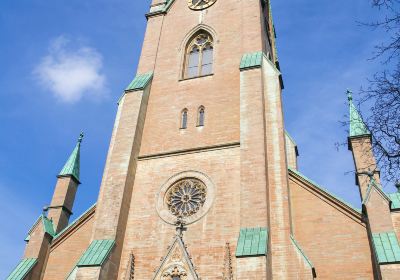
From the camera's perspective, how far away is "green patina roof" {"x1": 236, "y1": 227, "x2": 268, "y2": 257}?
38.7ft

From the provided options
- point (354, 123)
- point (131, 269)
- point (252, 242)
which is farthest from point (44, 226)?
point (354, 123)

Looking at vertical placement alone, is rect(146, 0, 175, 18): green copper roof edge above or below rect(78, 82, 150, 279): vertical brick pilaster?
above

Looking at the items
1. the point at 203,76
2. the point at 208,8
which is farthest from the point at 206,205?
the point at 208,8

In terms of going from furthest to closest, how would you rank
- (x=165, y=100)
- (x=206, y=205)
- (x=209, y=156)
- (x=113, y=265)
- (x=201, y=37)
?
(x=201, y=37), (x=165, y=100), (x=209, y=156), (x=206, y=205), (x=113, y=265)

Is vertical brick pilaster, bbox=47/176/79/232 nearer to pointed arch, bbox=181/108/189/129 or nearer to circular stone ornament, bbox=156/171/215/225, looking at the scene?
circular stone ornament, bbox=156/171/215/225

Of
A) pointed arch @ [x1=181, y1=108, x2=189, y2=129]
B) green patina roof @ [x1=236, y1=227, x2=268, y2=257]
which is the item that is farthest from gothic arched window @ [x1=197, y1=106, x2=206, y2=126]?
green patina roof @ [x1=236, y1=227, x2=268, y2=257]

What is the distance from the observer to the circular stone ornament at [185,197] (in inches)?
585

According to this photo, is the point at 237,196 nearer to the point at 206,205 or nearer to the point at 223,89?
the point at 206,205

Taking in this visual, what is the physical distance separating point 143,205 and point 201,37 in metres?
9.48

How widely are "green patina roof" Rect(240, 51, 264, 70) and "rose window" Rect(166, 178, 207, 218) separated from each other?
519cm

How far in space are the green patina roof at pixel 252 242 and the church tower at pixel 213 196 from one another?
0.03m

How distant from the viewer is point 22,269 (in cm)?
1495

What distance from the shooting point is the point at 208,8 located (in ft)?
71.6

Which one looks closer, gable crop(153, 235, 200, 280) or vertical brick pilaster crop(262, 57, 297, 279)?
vertical brick pilaster crop(262, 57, 297, 279)
